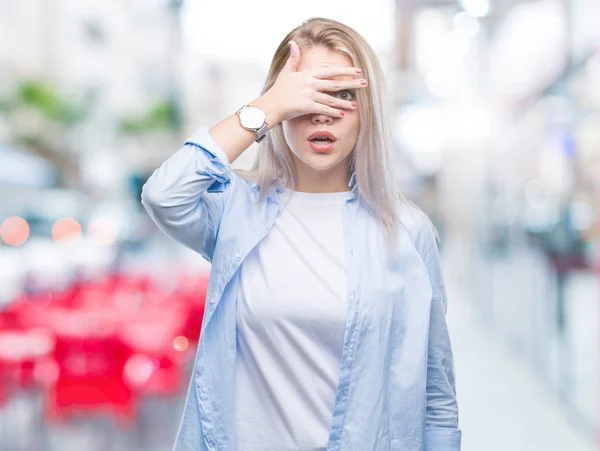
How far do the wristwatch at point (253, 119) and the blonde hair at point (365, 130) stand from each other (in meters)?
0.16

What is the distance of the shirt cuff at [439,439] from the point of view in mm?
1830

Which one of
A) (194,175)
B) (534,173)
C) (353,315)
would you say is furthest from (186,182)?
(534,173)

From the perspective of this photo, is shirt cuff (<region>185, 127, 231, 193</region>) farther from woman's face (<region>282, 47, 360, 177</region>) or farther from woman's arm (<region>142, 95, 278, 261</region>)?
woman's face (<region>282, 47, 360, 177</region>)

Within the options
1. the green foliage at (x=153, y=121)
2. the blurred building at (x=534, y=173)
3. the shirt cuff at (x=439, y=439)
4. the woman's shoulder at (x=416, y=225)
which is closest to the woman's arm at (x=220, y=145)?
the woman's shoulder at (x=416, y=225)

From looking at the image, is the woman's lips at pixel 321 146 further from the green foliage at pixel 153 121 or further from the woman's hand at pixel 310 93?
the green foliage at pixel 153 121

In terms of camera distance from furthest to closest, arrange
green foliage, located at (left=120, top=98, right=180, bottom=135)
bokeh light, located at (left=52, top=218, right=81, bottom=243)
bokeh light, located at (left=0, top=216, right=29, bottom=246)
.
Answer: green foliage, located at (left=120, top=98, right=180, bottom=135)
bokeh light, located at (left=52, top=218, right=81, bottom=243)
bokeh light, located at (left=0, top=216, right=29, bottom=246)

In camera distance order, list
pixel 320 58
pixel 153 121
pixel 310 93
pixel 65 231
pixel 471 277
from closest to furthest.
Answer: pixel 310 93 → pixel 320 58 → pixel 471 277 → pixel 65 231 → pixel 153 121

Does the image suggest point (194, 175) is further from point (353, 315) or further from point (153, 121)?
point (153, 121)

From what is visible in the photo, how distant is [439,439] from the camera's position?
1.83m

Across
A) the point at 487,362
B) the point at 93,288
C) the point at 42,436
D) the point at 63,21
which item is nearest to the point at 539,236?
the point at 487,362

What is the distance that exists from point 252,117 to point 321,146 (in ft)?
0.50

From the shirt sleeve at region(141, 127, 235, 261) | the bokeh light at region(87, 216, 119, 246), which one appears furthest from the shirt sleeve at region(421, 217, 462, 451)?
the bokeh light at region(87, 216, 119, 246)

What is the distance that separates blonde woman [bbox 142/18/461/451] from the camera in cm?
166

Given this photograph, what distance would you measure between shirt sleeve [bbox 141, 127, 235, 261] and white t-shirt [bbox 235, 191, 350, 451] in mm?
171
